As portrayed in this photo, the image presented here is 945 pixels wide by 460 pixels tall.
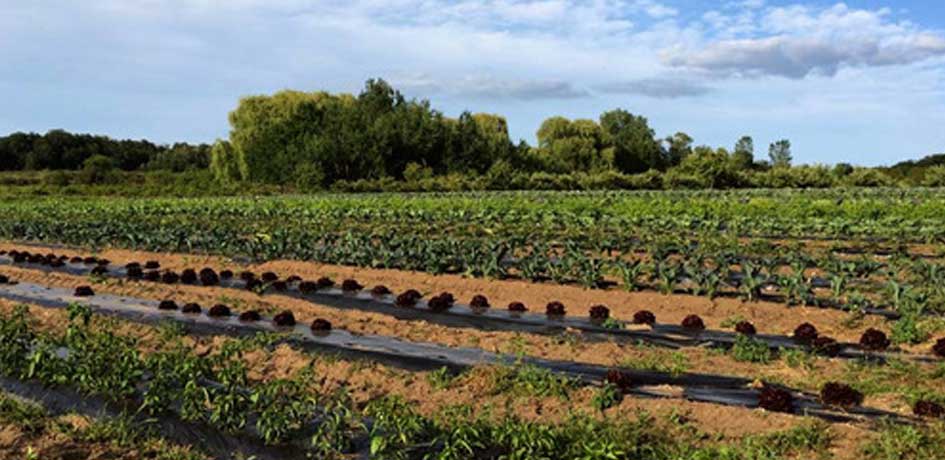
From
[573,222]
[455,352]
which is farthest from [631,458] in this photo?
[573,222]

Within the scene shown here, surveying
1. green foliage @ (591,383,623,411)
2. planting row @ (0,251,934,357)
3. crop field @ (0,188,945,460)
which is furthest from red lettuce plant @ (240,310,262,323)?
green foliage @ (591,383,623,411)

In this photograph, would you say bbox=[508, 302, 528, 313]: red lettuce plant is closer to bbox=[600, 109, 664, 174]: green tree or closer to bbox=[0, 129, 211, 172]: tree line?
bbox=[600, 109, 664, 174]: green tree

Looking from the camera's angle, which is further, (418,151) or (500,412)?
(418,151)

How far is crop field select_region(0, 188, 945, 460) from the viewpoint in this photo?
5.11 meters

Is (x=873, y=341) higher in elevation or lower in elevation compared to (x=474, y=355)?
higher

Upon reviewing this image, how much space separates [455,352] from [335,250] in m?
6.82

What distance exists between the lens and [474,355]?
7414 mm

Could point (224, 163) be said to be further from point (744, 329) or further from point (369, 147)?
point (744, 329)

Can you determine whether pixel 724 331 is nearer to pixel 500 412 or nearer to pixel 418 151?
pixel 500 412

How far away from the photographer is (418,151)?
54.2 metres

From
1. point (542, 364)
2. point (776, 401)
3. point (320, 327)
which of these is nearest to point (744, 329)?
point (542, 364)

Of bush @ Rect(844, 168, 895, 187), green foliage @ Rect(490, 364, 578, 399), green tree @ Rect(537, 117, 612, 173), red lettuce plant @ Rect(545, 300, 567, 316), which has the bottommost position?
green foliage @ Rect(490, 364, 578, 399)

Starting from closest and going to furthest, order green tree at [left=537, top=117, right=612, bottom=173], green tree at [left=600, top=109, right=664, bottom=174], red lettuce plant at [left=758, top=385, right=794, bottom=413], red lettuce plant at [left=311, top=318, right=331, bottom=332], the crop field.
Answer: the crop field < red lettuce plant at [left=758, top=385, right=794, bottom=413] < red lettuce plant at [left=311, top=318, right=331, bottom=332] < green tree at [left=537, top=117, right=612, bottom=173] < green tree at [left=600, top=109, right=664, bottom=174]

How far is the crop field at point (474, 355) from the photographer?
511 cm
